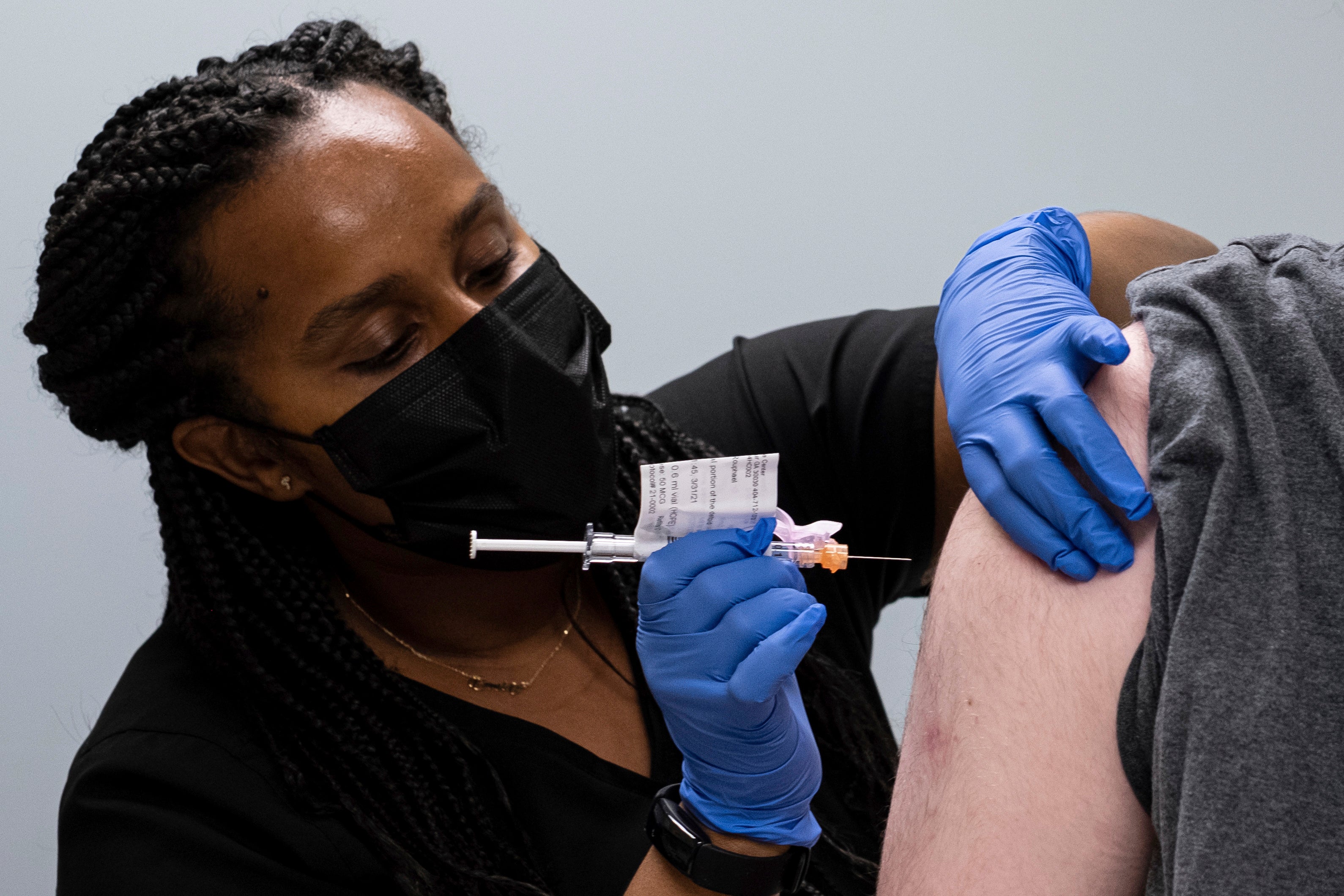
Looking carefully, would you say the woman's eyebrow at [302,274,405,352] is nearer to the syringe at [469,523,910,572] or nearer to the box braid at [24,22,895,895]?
the box braid at [24,22,895,895]

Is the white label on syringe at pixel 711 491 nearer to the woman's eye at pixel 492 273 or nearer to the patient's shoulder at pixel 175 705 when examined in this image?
the woman's eye at pixel 492 273

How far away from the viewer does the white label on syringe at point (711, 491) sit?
35.3 inches

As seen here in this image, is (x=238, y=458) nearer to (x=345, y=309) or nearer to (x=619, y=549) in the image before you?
(x=345, y=309)

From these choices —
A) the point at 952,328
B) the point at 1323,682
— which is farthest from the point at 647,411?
the point at 1323,682

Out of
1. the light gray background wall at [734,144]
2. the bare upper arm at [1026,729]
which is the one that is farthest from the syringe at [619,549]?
the light gray background wall at [734,144]

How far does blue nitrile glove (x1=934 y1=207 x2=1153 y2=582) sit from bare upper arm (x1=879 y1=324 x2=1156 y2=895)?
0.02 m

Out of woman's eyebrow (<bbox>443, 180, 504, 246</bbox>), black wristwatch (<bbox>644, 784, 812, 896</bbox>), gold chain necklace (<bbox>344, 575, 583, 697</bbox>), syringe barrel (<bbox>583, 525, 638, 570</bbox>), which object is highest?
woman's eyebrow (<bbox>443, 180, 504, 246</bbox>)

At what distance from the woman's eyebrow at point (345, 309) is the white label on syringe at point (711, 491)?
0.36 metres

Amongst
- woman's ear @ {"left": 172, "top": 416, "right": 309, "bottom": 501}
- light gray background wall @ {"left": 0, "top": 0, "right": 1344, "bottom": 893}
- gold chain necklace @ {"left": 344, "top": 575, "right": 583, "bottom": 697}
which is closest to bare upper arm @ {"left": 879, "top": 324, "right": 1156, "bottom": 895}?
gold chain necklace @ {"left": 344, "top": 575, "right": 583, "bottom": 697}

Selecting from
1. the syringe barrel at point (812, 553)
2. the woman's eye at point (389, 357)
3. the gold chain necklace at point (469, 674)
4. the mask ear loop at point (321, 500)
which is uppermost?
the woman's eye at point (389, 357)

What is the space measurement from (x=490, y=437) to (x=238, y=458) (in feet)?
1.02

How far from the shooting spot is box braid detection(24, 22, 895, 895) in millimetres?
1085

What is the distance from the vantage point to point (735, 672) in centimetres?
100

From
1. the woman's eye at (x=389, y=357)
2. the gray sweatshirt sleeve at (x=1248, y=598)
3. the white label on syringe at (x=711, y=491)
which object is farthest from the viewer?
A: the woman's eye at (x=389, y=357)
